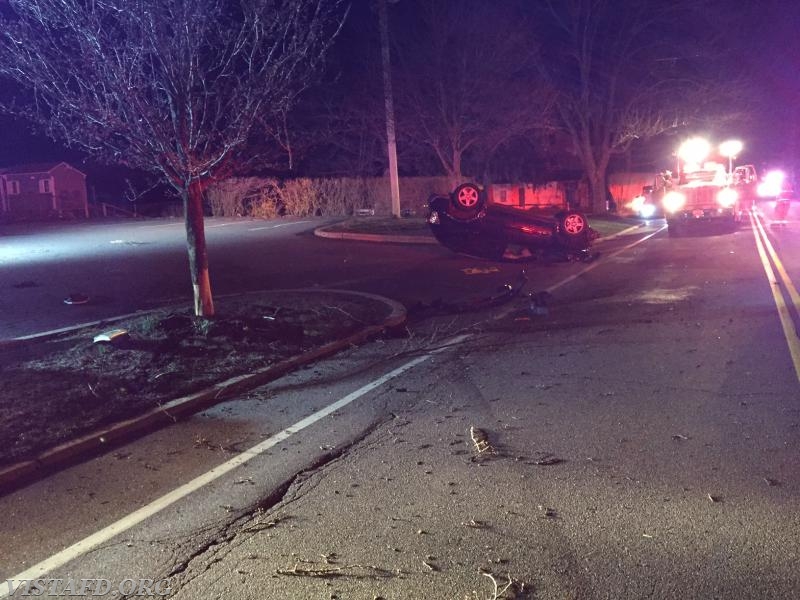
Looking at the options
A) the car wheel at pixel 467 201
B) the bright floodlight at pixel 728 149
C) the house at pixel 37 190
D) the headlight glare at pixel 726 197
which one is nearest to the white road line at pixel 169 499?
the car wheel at pixel 467 201

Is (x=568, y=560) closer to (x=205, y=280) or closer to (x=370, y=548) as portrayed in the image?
(x=370, y=548)

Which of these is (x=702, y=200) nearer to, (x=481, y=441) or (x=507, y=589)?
(x=481, y=441)

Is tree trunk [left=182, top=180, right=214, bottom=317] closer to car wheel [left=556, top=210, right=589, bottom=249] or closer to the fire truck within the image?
car wheel [left=556, top=210, right=589, bottom=249]

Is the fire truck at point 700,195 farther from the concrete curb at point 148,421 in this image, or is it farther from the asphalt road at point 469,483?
the concrete curb at point 148,421

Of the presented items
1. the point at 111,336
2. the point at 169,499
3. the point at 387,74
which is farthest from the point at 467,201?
the point at 169,499

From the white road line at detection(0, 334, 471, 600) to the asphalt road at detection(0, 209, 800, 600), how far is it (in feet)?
0.07

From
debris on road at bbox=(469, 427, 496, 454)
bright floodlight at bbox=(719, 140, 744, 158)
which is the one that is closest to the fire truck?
bright floodlight at bbox=(719, 140, 744, 158)

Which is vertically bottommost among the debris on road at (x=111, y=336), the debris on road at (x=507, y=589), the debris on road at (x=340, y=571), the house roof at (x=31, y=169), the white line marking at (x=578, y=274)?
the debris on road at (x=507, y=589)

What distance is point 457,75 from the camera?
28406mm

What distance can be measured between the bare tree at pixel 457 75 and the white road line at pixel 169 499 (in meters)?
22.3

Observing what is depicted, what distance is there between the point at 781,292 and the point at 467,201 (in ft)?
24.2

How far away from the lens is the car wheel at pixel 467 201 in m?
18.2

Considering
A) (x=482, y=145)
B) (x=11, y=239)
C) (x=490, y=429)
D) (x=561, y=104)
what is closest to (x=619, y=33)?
(x=561, y=104)

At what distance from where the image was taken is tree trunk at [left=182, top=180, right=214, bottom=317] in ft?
32.5
